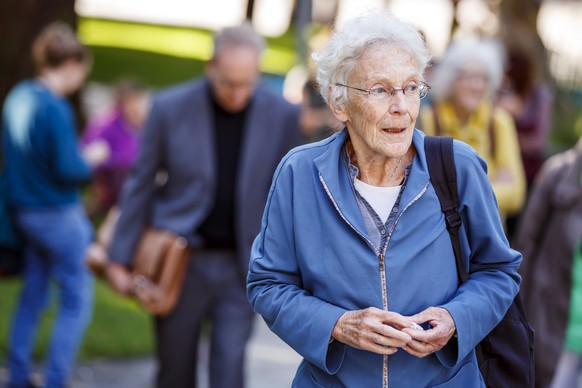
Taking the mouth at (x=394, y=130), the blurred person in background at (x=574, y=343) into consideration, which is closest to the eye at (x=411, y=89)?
the mouth at (x=394, y=130)

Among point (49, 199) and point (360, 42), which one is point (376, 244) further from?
point (49, 199)

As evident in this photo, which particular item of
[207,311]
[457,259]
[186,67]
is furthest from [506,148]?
[186,67]

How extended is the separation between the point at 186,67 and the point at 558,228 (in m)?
18.9

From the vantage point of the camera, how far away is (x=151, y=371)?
7.49 m

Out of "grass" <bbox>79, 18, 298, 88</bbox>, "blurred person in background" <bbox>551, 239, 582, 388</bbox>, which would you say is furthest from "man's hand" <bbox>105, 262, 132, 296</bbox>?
"grass" <bbox>79, 18, 298, 88</bbox>

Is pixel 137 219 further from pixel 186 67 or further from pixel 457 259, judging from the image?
pixel 186 67

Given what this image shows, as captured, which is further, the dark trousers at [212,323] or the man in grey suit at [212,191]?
the dark trousers at [212,323]

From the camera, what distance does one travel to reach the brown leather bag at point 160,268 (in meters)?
5.31

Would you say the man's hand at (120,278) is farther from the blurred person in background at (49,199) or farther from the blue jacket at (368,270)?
the blue jacket at (368,270)

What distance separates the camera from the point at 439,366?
10.3 feet

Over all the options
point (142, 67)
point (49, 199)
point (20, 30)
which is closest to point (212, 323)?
point (49, 199)

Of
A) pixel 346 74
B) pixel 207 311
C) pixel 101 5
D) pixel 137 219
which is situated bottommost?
pixel 101 5

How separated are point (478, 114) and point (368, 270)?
3060mm

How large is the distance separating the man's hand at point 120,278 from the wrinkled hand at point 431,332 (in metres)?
2.75
